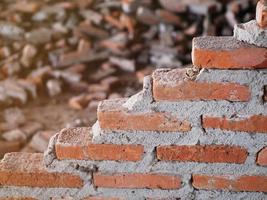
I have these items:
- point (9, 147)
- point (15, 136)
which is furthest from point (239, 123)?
point (15, 136)

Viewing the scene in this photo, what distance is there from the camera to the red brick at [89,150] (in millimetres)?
2033

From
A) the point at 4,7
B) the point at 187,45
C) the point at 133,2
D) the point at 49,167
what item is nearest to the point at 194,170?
the point at 49,167

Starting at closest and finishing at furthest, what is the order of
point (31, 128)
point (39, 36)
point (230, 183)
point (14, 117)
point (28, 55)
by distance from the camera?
point (230, 183), point (31, 128), point (14, 117), point (28, 55), point (39, 36)

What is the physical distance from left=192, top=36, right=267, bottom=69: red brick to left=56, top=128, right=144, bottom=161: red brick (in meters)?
0.46

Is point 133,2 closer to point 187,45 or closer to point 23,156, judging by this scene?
point 187,45

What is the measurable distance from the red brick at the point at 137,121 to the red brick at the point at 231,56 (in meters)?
0.26

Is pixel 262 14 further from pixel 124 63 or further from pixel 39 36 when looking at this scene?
pixel 39 36

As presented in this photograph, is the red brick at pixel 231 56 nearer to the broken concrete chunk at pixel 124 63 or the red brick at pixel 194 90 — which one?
the red brick at pixel 194 90

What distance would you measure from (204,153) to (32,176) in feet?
2.54

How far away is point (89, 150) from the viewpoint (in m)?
2.06

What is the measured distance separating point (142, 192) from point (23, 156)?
23.3 inches

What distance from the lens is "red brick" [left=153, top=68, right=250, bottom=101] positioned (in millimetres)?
1901

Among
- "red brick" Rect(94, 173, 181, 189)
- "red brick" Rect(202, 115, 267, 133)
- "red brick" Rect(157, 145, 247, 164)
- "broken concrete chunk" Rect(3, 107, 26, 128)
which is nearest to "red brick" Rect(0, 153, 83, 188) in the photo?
"red brick" Rect(94, 173, 181, 189)

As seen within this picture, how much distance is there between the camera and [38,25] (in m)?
6.16
